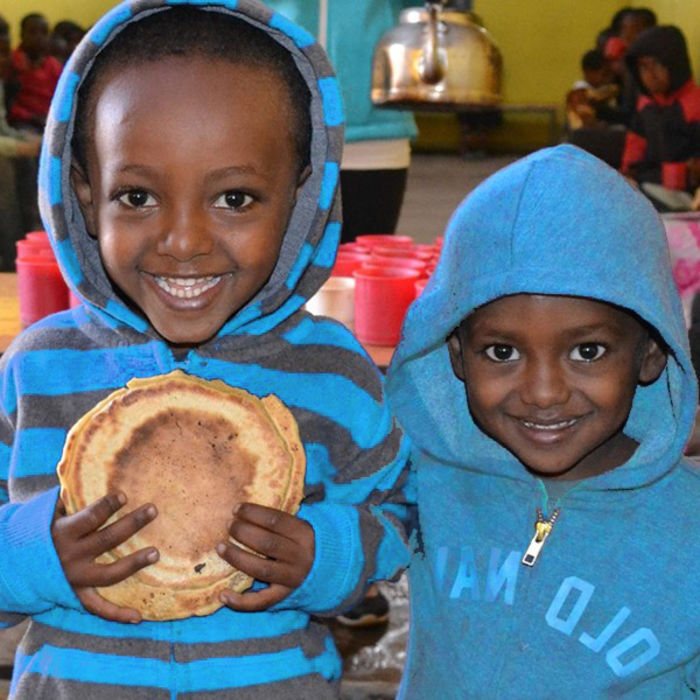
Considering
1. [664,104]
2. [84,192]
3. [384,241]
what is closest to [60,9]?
[664,104]

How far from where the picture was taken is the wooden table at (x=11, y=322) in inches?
94.1

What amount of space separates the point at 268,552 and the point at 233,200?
433 millimetres

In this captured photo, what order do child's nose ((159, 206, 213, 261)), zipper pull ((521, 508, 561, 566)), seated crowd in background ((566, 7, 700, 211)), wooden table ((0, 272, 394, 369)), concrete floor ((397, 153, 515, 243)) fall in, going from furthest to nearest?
1. concrete floor ((397, 153, 515, 243))
2. seated crowd in background ((566, 7, 700, 211))
3. wooden table ((0, 272, 394, 369))
4. zipper pull ((521, 508, 561, 566))
5. child's nose ((159, 206, 213, 261))

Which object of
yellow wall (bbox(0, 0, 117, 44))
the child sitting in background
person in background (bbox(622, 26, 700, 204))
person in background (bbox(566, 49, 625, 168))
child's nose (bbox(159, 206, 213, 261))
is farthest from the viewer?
yellow wall (bbox(0, 0, 117, 44))

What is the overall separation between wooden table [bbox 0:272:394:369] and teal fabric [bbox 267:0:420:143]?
0.88 m

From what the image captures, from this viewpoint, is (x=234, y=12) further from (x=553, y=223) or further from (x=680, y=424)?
(x=680, y=424)

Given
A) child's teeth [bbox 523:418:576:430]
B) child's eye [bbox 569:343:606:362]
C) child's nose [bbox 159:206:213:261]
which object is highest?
child's nose [bbox 159:206:213:261]

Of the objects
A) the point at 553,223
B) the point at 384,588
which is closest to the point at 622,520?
the point at 553,223

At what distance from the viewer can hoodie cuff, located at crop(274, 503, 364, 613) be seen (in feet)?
4.45

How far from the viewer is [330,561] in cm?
136

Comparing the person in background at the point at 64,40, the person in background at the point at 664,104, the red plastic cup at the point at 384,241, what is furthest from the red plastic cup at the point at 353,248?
the person in background at the point at 64,40

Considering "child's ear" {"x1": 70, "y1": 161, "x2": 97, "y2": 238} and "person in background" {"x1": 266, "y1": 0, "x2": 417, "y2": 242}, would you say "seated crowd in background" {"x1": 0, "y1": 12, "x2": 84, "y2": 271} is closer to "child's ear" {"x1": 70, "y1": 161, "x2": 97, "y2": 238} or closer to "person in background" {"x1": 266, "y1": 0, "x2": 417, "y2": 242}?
"person in background" {"x1": 266, "y1": 0, "x2": 417, "y2": 242}

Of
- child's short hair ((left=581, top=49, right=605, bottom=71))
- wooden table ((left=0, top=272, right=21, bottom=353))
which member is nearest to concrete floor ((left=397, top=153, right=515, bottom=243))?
child's short hair ((left=581, top=49, right=605, bottom=71))

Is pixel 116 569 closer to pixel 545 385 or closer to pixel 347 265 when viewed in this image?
pixel 545 385
